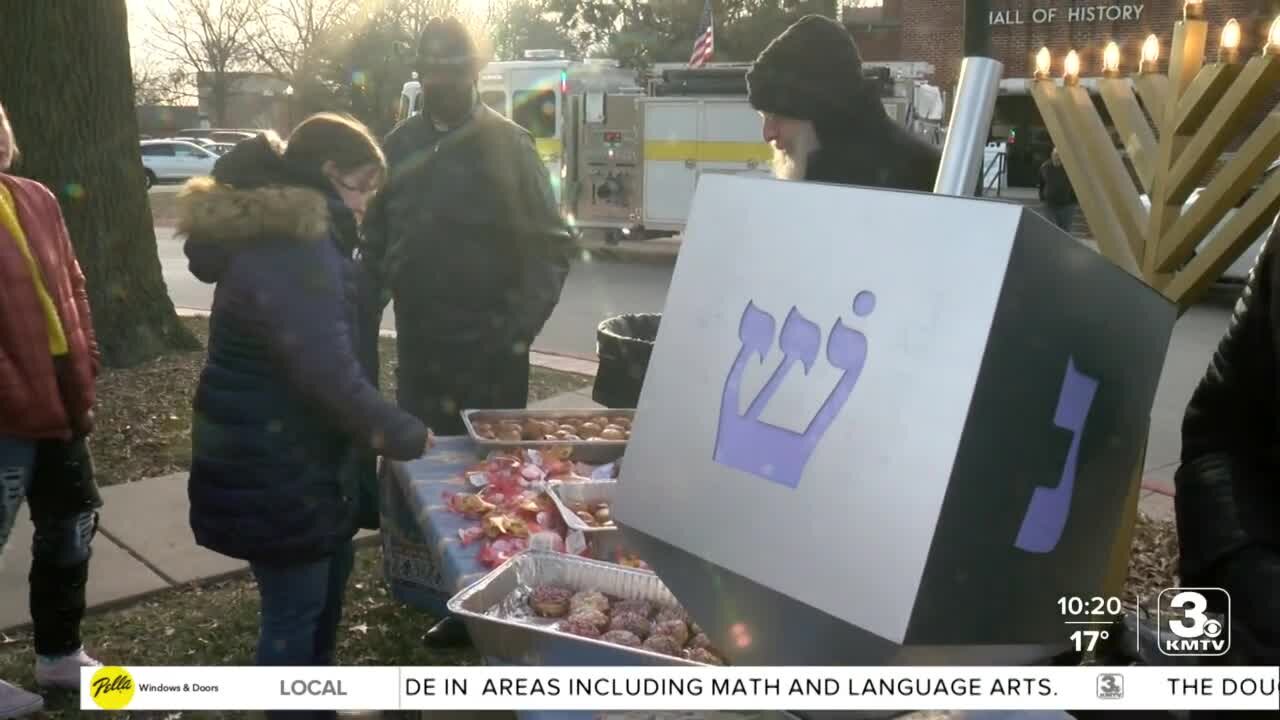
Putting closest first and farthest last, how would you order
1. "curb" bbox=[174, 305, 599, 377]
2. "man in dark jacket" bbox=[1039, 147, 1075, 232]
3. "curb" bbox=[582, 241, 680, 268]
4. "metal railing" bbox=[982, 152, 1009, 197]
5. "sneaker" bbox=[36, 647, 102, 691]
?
"sneaker" bbox=[36, 647, 102, 691]
"curb" bbox=[174, 305, 599, 377]
"man in dark jacket" bbox=[1039, 147, 1075, 232]
"curb" bbox=[582, 241, 680, 268]
"metal railing" bbox=[982, 152, 1009, 197]

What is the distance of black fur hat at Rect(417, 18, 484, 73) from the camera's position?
3.85 m

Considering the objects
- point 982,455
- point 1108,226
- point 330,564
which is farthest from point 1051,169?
point 982,455

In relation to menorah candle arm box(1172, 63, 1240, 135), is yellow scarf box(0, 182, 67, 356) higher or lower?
lower

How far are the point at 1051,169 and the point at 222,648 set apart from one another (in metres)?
13.9

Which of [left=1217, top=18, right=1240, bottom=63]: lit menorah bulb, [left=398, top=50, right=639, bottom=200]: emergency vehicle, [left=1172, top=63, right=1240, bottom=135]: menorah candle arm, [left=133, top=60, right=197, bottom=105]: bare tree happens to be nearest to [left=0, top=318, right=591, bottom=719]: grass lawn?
[left=1172, top=63, right=1240, bottom=135]: menorah candle arm

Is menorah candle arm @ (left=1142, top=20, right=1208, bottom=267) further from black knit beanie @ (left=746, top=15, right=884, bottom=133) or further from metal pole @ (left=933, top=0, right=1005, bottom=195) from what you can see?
metal pole @ (left=933, top=0, right=1005, bottom=195)

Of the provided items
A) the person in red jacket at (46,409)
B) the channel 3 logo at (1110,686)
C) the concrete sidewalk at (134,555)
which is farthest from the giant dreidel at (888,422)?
the concrete sidewalk at (134,555)

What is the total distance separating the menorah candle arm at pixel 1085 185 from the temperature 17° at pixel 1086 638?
1.92 m

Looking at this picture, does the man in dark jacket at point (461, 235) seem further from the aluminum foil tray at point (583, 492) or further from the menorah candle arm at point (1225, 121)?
the menorah candle arm at point (1225, 121)

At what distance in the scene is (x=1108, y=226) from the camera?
124 inches

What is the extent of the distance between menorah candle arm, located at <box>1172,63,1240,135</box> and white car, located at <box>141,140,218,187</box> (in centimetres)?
3646

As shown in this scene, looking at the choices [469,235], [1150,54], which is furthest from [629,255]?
[1150,54]

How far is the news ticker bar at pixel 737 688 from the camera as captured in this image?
4.38ft

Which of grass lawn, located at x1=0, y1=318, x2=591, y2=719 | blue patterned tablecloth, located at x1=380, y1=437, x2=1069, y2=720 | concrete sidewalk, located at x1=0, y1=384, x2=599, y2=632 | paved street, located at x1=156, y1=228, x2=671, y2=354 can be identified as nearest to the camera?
blue patterned tablecloth, located at x1=380, y1=437, x2=1069, y2=720
